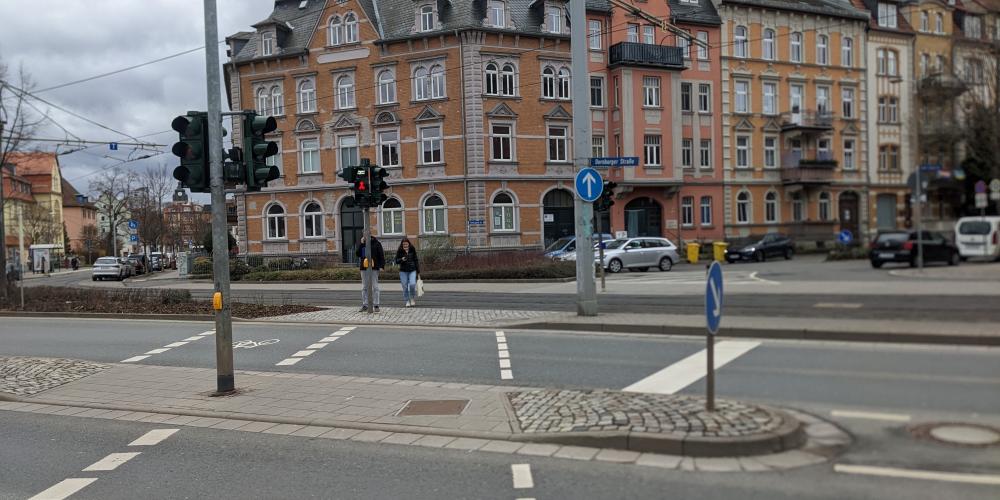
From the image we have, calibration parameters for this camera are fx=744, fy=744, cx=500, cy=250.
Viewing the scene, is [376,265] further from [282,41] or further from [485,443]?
[282,41]

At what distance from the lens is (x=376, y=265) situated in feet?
62.7

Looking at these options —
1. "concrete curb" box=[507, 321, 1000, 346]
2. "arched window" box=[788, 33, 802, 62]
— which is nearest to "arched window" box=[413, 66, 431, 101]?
"arched window" box=[788, 33, 802, 62]

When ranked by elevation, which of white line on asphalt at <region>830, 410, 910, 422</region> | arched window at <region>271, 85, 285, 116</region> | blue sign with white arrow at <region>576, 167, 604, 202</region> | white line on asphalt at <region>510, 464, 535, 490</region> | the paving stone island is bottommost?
white line on asphalt at <region>510, 464, 535, 490</region>

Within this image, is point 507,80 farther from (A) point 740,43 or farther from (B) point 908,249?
(B) point 908,249

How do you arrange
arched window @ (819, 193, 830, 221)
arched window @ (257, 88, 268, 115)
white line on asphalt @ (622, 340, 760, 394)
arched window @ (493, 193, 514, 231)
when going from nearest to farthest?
white line on asphalt @ (622, 340, 760, 394) < arched window @ (493, 193, 514, 231) < arched window @ (257, 88, 268, 115) < arched window @ (819, 193, 830, 221)

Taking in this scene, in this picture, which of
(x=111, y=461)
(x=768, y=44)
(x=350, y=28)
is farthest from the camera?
(x=768, y=44)

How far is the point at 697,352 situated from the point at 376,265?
35.0ft

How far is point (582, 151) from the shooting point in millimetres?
14492

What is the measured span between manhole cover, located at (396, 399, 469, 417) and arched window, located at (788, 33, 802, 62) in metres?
46.6

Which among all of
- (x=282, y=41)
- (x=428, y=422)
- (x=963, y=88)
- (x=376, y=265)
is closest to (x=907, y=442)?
(x=428, y=422)

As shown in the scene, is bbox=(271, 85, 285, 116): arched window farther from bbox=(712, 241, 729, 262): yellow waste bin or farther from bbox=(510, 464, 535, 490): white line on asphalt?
bbox=(510, 464, 535, 490): white line on asphalt

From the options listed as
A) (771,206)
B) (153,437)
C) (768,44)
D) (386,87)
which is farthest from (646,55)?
(153,437)

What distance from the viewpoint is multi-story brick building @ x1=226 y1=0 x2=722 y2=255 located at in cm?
4016

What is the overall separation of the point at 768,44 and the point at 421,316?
39008 millimetres
